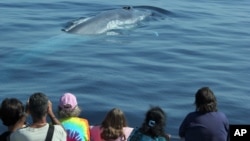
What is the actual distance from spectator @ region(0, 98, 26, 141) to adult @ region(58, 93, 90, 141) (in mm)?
1242

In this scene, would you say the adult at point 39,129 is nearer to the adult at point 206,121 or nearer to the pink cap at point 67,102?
the pink cap at point 67,102

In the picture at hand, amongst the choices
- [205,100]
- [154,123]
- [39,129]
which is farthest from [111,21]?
[39,129]

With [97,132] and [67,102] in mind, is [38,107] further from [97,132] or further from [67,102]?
[97,132]

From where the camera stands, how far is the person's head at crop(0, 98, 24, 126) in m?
8.23

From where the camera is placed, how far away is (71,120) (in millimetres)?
9586

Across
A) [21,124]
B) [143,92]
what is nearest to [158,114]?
[21,124]

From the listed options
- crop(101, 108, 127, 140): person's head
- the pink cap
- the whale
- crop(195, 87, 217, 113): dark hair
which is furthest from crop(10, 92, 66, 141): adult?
the whale

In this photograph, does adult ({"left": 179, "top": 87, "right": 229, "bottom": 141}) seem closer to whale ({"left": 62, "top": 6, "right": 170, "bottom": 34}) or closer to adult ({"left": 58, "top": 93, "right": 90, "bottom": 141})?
adult ({"left": 58, "top": 93, "right": 90, "bottom": 141})

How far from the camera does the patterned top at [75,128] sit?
952cm

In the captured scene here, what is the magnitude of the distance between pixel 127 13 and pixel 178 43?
195 inches

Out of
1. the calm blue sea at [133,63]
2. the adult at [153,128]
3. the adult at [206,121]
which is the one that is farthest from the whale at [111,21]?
the adult at [153,128]

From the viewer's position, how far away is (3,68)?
18172mm

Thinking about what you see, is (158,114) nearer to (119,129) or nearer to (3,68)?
(119,129)

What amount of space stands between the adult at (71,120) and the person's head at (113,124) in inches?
25.0
